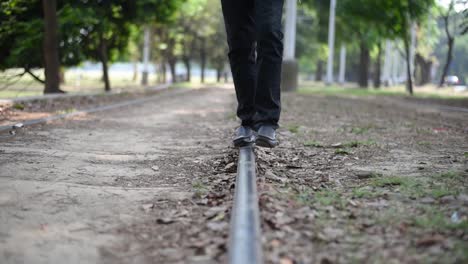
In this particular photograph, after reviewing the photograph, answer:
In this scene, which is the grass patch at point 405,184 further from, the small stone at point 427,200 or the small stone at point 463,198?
the small stone at point 463,198

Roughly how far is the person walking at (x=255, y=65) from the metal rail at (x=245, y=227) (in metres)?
0.94

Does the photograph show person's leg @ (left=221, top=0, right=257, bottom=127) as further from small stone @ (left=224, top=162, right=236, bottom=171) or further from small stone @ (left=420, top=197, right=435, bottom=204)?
small stone @ (left=420, top=197, right=435, bottom=204)

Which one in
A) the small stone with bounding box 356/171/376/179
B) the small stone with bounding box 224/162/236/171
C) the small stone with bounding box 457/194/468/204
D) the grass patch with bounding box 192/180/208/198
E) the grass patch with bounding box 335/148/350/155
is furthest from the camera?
the grass patch with bounding box 335/148/350/155

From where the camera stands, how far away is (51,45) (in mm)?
13016

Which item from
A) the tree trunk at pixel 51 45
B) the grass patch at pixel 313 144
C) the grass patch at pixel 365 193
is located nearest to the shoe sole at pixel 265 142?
the grass patch at pixel 365 193

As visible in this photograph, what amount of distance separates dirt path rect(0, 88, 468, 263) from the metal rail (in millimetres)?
92

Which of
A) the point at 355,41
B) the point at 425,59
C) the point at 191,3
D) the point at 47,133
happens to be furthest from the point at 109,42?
the point at 425,59

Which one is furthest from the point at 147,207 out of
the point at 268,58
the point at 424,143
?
the point at 424,143

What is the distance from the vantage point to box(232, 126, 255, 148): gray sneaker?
3.76m

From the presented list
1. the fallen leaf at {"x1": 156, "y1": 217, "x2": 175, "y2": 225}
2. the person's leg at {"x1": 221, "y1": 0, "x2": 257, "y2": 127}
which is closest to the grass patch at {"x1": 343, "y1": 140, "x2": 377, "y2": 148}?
the person's leg at {"x1": 221, "y1": 0, "x2": 257, "y2": 127}

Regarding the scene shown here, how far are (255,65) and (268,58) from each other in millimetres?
197

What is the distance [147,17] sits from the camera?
18844 mm

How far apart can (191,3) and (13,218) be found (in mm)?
21472

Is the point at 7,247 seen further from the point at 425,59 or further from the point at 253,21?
the point at 425,59
